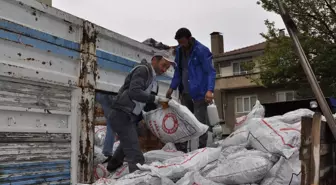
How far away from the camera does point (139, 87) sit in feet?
10.6

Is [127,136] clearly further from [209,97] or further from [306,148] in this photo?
[306,148]

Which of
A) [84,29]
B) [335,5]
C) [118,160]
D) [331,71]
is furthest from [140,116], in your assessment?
[335,5]

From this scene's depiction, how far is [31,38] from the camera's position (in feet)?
8.98

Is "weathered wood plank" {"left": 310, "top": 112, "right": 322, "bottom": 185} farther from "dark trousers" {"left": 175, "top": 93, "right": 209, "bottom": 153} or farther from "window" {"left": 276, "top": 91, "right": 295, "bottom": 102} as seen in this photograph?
"window" {"left": 276, "top": 91, "right": 295, "bottom": 102}

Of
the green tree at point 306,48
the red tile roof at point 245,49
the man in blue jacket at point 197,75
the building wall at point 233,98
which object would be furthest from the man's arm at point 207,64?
the building wall at point 233,98

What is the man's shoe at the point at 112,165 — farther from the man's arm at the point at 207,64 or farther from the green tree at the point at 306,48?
the green tree at the point at 306,48

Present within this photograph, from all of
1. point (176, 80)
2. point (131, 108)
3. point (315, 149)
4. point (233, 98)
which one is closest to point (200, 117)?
point (176, 80)

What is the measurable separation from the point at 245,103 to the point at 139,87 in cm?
2240

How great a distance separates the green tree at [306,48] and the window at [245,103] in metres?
10.5

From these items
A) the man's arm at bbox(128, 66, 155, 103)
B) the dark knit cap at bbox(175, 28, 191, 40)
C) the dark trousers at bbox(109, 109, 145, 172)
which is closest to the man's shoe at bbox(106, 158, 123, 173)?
the dark trousers at bbox(109, 109, 145, 172)

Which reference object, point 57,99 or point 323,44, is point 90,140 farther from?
point 323,44

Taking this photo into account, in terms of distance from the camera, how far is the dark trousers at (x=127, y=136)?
128 inches

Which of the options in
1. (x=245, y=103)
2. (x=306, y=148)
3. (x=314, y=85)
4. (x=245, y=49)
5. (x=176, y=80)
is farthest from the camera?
(x=245, y=49)

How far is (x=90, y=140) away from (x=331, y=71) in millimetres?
11032
